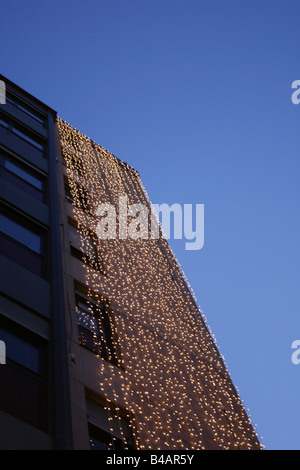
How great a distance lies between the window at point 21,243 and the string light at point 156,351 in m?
1.10

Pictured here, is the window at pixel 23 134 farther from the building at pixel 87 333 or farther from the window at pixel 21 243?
the window at pixel 21 243

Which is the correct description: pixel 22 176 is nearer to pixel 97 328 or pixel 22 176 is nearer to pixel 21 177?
pixel 21 177

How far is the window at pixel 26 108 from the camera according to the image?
14634mm

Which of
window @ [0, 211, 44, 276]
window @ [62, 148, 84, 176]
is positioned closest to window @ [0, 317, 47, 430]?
window @ [0, 211, 44, 276]

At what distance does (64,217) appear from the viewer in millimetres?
10453

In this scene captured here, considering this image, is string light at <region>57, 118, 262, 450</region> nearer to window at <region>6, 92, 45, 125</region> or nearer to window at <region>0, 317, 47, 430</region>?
window at <region>0, 317, 47, 430</region>

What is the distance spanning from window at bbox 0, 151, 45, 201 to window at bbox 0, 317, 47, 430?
14.0 ft

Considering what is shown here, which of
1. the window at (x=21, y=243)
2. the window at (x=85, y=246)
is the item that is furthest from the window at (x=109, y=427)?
the window at (x=85, y=246)

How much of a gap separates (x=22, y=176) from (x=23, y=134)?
2.52m

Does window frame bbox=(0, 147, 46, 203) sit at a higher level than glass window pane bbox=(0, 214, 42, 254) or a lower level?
higher

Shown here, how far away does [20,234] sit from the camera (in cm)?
887

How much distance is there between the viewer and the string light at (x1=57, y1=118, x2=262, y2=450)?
24.9 ft

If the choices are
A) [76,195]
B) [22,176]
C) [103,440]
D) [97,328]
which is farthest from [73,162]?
[103,440]
